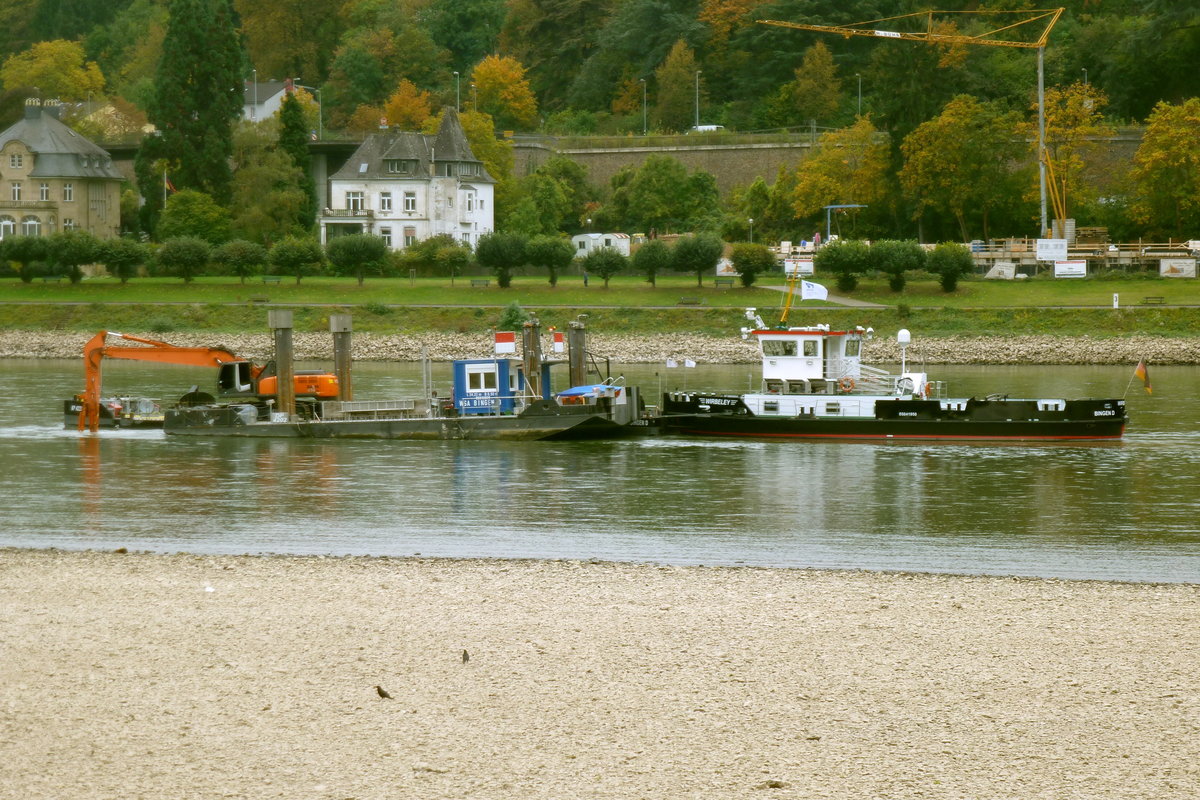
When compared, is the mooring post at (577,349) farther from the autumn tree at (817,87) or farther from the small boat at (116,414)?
the autumn tree at (817,87)

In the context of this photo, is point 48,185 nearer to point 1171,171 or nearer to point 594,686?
point 1171,171

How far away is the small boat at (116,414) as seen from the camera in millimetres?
43800

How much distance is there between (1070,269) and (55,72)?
325ft

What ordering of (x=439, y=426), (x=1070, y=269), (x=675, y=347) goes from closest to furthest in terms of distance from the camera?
(x=439, y=426) → (x=675, y=347) → (x=1070, y=269)

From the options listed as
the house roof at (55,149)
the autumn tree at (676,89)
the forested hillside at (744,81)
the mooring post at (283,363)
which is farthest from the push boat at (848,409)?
the autumn tree at (676,89)

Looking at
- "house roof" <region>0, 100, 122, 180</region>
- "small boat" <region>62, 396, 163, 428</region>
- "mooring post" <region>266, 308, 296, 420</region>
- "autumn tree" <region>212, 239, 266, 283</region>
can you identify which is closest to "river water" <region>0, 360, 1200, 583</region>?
Answer: "small boat" <region>62, 396, 163, 428</region>

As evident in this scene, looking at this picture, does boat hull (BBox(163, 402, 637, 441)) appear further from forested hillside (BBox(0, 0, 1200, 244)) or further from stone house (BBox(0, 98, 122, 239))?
stone house (BBox(0, 98, 122, 239))

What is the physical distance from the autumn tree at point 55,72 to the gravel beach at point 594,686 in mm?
126885

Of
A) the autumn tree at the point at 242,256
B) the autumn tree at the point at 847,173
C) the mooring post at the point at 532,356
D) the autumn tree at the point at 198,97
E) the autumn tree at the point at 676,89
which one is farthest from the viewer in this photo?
the autumn tree at the point at 676,89

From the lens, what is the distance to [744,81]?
12056 cm

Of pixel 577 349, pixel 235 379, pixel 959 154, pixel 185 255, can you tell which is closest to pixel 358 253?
pixel 185 255

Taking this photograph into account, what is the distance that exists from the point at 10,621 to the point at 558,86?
11938 cm

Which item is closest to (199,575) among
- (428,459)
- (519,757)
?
(519,757)

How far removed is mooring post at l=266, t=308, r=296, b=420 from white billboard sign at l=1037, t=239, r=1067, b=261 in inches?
1976
